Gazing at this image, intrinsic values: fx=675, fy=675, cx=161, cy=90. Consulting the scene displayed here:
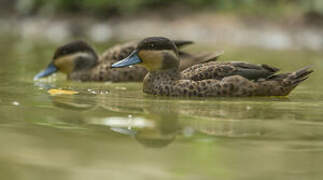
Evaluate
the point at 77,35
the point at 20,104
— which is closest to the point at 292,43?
the point at 77,35

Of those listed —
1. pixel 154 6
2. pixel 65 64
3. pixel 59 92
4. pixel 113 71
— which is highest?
pixel 154 6

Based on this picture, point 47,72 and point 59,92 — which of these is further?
point 47,72

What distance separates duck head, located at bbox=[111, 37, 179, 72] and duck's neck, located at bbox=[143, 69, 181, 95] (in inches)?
2.7

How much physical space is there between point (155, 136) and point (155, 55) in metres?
2.90

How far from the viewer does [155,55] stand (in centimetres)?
772

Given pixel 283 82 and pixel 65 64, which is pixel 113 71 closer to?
pixel 65 64

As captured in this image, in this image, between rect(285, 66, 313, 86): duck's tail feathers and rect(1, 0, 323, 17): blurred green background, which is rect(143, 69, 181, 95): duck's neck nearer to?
rect(285, 66, 313, 86): duck's tail feathers

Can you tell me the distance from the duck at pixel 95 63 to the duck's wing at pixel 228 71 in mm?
1522

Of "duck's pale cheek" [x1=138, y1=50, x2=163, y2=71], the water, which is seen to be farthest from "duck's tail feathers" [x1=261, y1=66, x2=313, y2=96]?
"duck's pale cheek" [x1=138, y1=50, x2=163, y2=71]

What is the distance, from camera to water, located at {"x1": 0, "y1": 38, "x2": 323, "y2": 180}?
3957 millimetres

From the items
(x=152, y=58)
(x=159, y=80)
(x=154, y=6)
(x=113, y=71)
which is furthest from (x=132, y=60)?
(x=154, y=6)

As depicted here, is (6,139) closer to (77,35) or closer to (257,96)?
(257,96)

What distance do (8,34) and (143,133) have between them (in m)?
18.2

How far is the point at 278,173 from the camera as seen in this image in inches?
154
